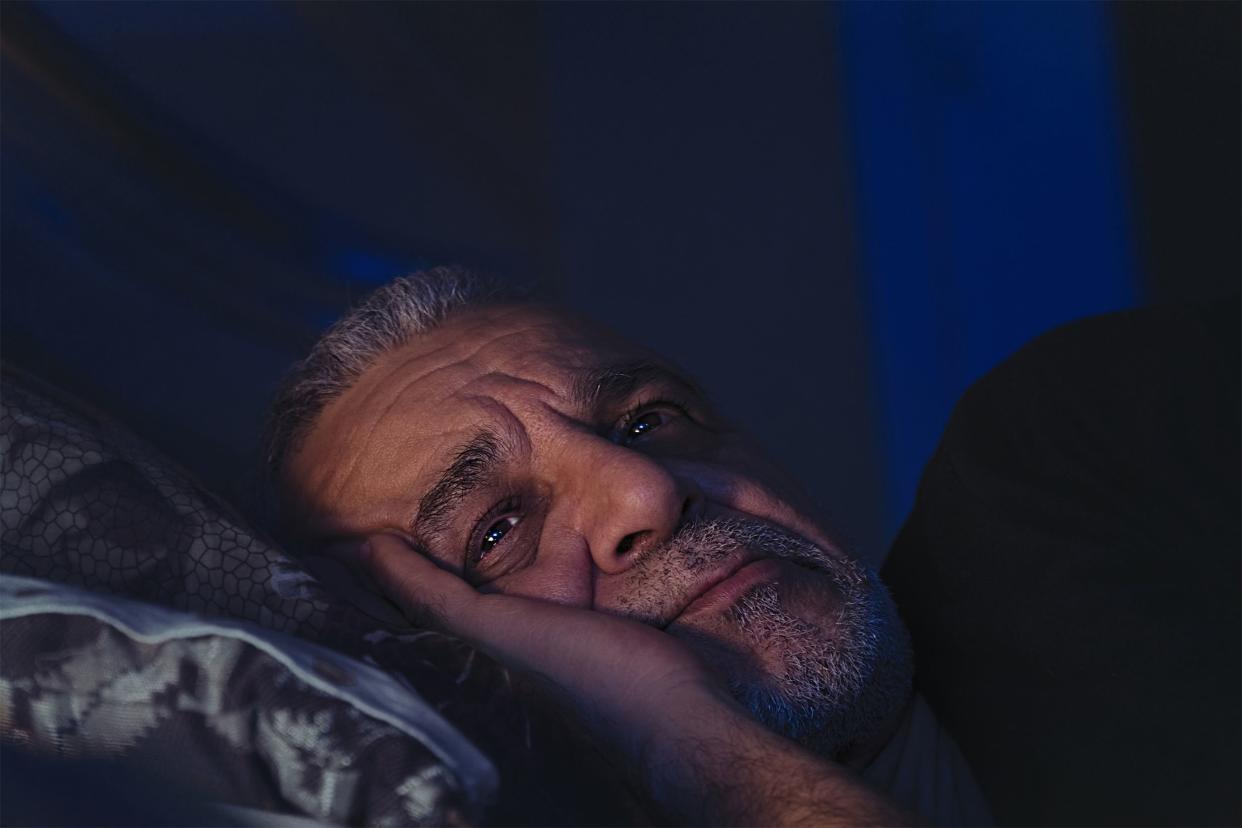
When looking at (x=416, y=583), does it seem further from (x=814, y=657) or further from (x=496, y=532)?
(x=814, y=657)

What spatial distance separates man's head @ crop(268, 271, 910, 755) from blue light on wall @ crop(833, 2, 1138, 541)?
995 mm

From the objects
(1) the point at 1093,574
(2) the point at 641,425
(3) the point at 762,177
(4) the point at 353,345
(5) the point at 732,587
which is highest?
(3) the point at 762,177

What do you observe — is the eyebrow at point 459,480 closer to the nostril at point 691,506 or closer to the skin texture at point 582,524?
the skin texture at point 582,524

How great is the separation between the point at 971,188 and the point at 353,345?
4.42 feet

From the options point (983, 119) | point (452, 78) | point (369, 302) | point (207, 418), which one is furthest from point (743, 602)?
point (983, 119)

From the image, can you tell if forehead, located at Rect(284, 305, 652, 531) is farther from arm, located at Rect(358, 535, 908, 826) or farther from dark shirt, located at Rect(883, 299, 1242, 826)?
dark shirt, located at Rect(883, 299, 1242, 826)

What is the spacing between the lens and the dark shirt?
1061 millimetres

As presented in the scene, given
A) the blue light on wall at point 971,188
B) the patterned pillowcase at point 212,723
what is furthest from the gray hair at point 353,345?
the blue light on wall at point 971,188

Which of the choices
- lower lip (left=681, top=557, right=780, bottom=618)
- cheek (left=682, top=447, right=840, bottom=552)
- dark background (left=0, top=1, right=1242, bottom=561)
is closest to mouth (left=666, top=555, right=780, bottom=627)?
lower lip (left=681, top=557, right=780, bottom=618)

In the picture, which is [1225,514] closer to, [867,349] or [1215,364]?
[1215,364]

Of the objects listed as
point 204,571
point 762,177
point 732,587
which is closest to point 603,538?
point 732,587

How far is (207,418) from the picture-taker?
144 centimetres

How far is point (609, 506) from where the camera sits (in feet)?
3.18

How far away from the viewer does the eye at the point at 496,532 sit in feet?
3.43
